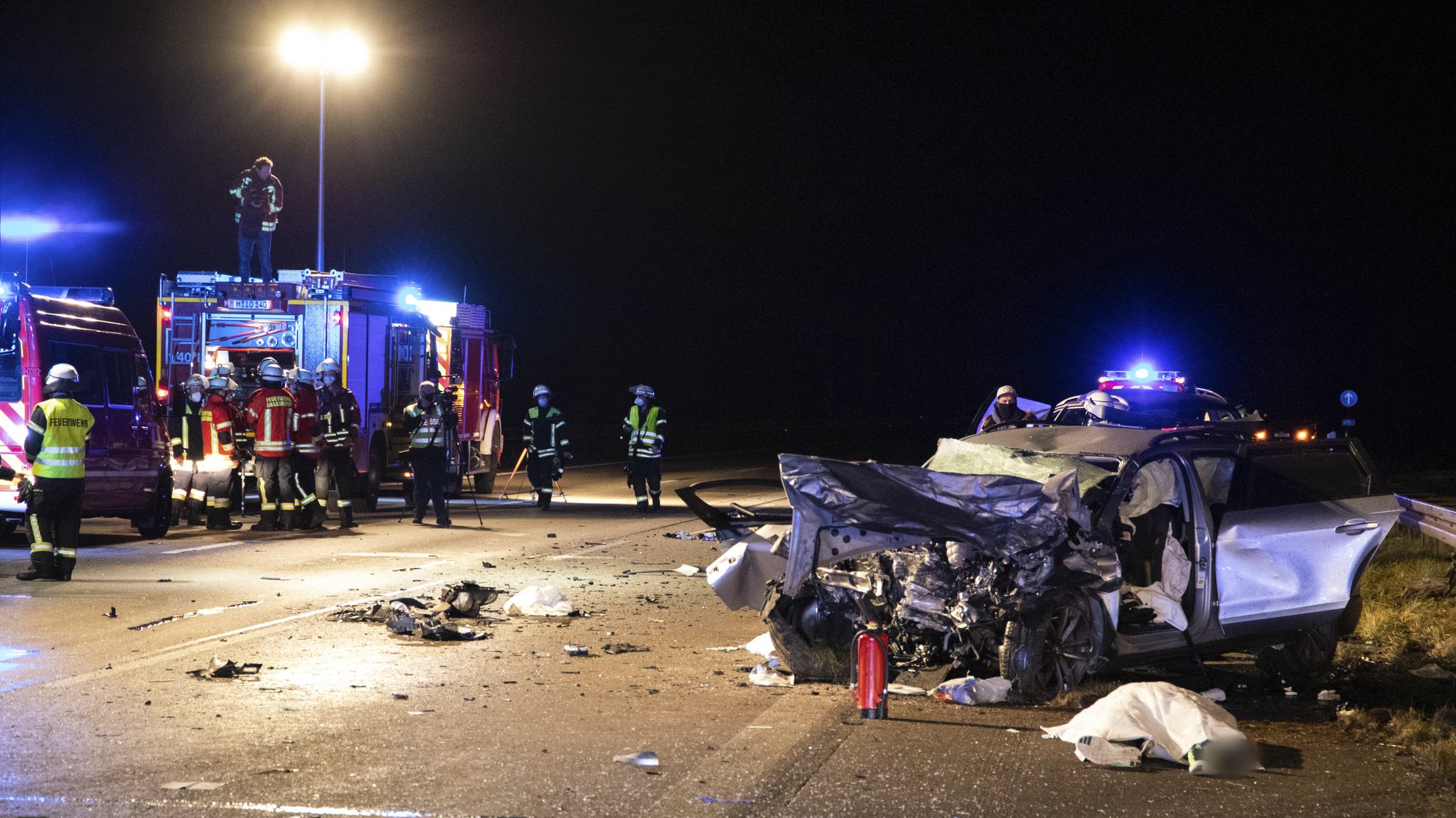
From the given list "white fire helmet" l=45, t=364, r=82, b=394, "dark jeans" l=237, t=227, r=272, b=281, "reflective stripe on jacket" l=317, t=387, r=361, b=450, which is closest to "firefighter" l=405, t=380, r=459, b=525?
"reflective stripe on jacket" l=317, t=387, r=361, b=450

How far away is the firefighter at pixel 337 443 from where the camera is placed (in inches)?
661

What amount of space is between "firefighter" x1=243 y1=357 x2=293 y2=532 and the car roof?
9.82 meters

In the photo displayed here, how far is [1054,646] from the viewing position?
7.10m

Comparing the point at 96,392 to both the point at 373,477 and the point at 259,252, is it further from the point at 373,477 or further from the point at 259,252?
the point at 259,252

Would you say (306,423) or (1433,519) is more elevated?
(306,423)

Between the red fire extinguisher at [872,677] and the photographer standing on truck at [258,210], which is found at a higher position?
Result: the photographer standing on truck at [258,210]

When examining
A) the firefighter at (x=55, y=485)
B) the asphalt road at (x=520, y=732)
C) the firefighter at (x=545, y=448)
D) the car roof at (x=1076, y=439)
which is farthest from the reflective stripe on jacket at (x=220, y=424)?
the car roof at (x=1076, y=439)

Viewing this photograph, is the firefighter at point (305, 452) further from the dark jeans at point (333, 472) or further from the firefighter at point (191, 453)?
the firefighter at point (191, 453)

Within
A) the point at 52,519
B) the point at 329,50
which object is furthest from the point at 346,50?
the point at 52,519

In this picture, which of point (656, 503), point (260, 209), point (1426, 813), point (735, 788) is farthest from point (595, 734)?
point (260, 209)

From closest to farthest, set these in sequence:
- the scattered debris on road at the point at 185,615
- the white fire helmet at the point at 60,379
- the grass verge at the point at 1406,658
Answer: the grass verge at the point at 1406,658 < the scattered debris on road at the point at 185,615 < the white fire helmet at the point at 60,379

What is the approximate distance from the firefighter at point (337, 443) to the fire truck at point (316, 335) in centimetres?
122

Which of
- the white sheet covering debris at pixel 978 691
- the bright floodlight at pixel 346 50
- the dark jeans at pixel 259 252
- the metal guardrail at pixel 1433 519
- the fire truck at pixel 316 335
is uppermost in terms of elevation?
the bright floodlight at pixel 346 50

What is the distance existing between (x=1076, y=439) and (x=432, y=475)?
10.3 meters
